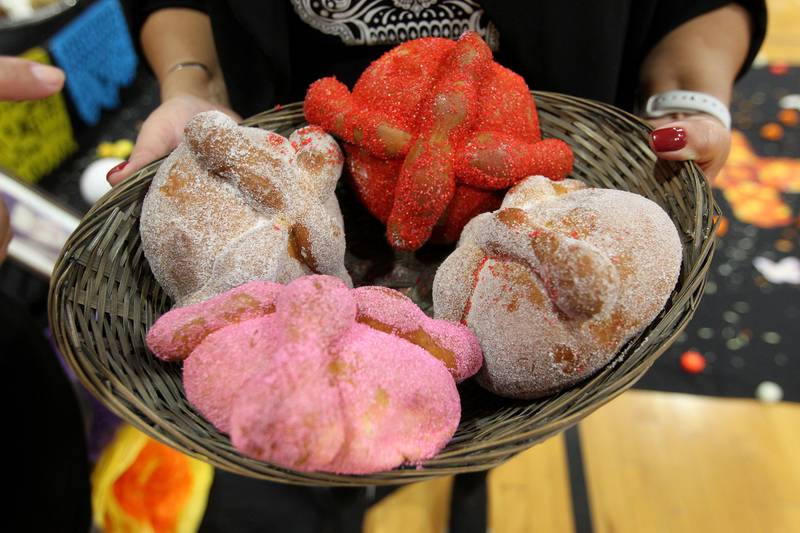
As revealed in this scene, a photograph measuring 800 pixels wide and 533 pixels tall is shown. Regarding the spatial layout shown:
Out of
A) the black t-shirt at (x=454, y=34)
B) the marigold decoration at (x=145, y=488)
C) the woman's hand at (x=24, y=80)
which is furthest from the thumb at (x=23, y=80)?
the marigold decoration at (x=145, y=488)

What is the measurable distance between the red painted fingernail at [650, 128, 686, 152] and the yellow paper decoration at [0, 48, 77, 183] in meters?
1.30

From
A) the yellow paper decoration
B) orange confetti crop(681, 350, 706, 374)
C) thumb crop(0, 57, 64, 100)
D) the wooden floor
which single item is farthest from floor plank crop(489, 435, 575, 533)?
the yellow paper decoration

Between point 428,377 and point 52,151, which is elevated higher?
point 428,377

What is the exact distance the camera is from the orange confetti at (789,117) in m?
1.67

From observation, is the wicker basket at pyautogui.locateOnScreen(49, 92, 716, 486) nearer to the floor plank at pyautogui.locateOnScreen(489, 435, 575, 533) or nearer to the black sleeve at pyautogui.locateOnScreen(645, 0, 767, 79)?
the black sleeve at pyautogui.locateOnScreen(645, 0, 767, 79)

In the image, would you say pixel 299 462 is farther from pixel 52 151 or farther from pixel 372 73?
pixel 52 151

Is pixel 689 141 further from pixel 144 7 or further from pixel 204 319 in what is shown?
pixel 144 7

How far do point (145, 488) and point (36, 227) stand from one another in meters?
0.51

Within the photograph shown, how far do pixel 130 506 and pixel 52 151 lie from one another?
0.95 meters

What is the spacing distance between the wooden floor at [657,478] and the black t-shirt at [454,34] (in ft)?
2.30

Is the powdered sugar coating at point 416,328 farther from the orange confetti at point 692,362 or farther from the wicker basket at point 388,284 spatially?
the orange confetti at point 692,362

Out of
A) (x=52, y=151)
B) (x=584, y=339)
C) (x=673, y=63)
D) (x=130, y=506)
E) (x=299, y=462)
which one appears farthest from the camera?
(x=52, y=151)

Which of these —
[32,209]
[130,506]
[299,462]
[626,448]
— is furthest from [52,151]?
[626,448]

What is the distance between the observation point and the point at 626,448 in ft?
3.86
